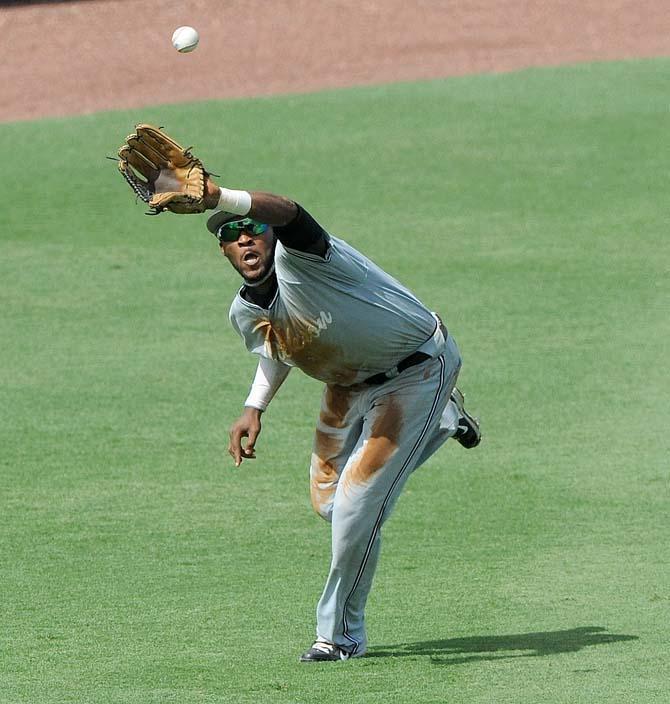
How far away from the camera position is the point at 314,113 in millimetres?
15945

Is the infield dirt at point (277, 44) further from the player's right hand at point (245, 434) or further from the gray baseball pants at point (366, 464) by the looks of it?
the gray baseball pants at point (366, 464)

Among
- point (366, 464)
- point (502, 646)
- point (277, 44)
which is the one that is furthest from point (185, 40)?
point (277, 44)

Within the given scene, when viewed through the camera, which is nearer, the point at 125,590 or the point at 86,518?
the point at 125,590

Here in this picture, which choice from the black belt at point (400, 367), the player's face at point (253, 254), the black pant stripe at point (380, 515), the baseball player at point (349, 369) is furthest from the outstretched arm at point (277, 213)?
the black pant stripe at point (380, 515)

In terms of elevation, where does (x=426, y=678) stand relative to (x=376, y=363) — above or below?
below

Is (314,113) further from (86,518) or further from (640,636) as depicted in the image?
(640,636)

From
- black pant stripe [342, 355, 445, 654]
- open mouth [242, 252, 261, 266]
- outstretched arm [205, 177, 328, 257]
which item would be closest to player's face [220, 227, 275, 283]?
open mouth [242, 252, 261, 266]

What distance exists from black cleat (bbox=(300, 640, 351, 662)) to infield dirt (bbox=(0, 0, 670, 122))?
11828 millimetres

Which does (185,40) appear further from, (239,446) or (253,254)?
(239,446)

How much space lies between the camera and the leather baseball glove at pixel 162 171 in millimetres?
4535

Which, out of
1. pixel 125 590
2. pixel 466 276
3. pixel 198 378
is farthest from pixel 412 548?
pixel 466 276

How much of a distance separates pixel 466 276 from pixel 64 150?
5056 millimetres

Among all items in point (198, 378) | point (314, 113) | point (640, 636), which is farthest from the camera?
point (314, 113)

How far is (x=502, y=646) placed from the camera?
5.59 m
